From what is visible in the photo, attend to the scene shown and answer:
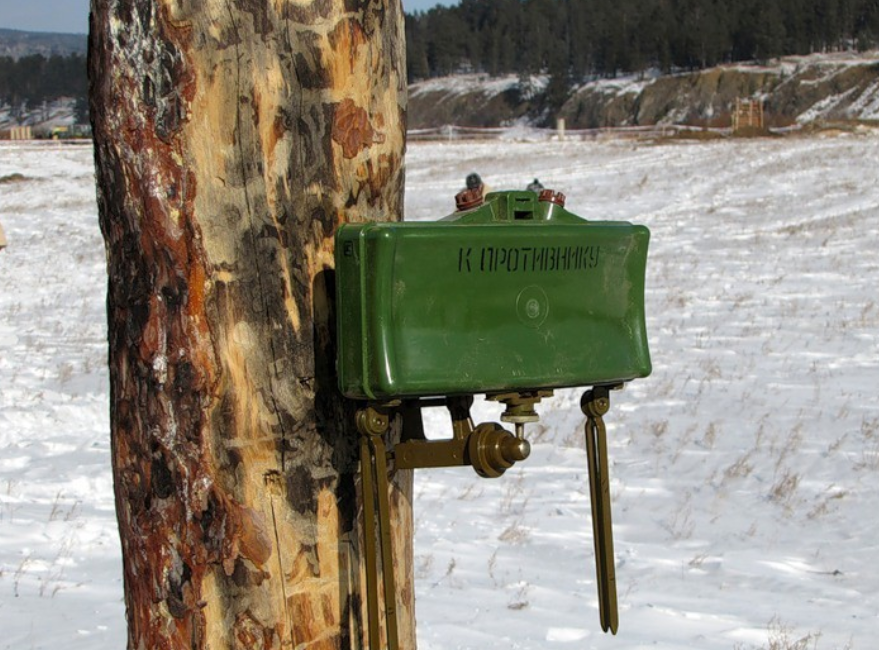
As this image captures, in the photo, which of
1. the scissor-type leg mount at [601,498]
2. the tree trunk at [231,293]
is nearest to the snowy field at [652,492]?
the scissor-type leg mount at [601,498]

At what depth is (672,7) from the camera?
4779 inches

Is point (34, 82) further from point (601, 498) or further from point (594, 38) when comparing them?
point (601, 498)

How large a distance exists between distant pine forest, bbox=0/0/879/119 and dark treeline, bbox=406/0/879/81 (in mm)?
88

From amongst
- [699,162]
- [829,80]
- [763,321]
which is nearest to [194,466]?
[763,321]

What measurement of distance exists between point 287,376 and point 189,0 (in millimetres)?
575

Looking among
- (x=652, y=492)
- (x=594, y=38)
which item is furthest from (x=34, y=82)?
(x=652, y=492)

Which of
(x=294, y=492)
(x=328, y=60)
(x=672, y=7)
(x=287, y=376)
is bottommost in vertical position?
(x=294, y=492)

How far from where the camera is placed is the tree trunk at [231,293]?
6.03 feet

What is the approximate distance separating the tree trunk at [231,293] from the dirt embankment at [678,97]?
6803 centimetres

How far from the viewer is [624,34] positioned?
11681 cm

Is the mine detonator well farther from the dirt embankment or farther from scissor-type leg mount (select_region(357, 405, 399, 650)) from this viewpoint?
the dirt embankment

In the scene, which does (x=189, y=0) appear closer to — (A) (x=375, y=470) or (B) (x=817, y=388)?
(A) (x=375, y=470)

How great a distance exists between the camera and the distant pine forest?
106m

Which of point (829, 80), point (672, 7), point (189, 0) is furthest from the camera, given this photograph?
point (672, 7)
